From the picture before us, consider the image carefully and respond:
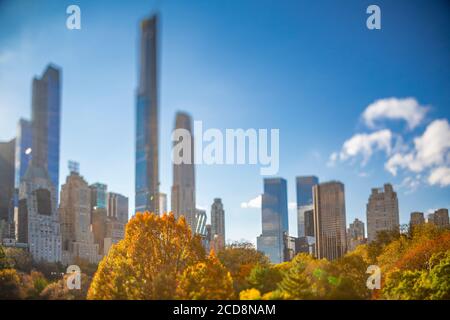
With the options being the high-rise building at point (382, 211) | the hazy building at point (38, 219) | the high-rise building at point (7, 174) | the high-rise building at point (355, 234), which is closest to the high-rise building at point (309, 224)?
the high-rise building at point (355, 234)

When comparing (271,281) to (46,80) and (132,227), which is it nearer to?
(132,227)

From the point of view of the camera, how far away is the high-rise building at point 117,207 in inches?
525

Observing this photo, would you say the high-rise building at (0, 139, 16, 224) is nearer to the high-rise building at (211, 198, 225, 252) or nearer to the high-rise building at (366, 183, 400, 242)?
the high-rise building at (211, 198, 225, 252)

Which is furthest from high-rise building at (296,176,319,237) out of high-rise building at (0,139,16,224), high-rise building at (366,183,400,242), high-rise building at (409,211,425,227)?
high-rise building at (0,139,16,224)

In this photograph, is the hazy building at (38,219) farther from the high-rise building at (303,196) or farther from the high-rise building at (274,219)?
the high-rise building at (303,196)

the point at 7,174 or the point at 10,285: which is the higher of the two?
the point at 7,174

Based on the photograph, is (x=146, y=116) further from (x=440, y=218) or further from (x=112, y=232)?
(x=440, y=218)

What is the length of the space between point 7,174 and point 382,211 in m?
11.6

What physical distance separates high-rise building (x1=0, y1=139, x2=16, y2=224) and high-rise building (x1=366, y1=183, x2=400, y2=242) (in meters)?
9.79

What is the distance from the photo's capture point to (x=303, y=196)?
11648 millimetres

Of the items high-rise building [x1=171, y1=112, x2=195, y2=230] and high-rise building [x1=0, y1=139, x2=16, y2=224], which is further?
high-rise building [x1=0, y1=139, x2=16, y2=224]

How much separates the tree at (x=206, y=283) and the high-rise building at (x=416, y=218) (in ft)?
A: 14.0

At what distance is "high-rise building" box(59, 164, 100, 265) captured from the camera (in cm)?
1323

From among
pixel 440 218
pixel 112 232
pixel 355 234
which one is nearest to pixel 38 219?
pixel 112 232
